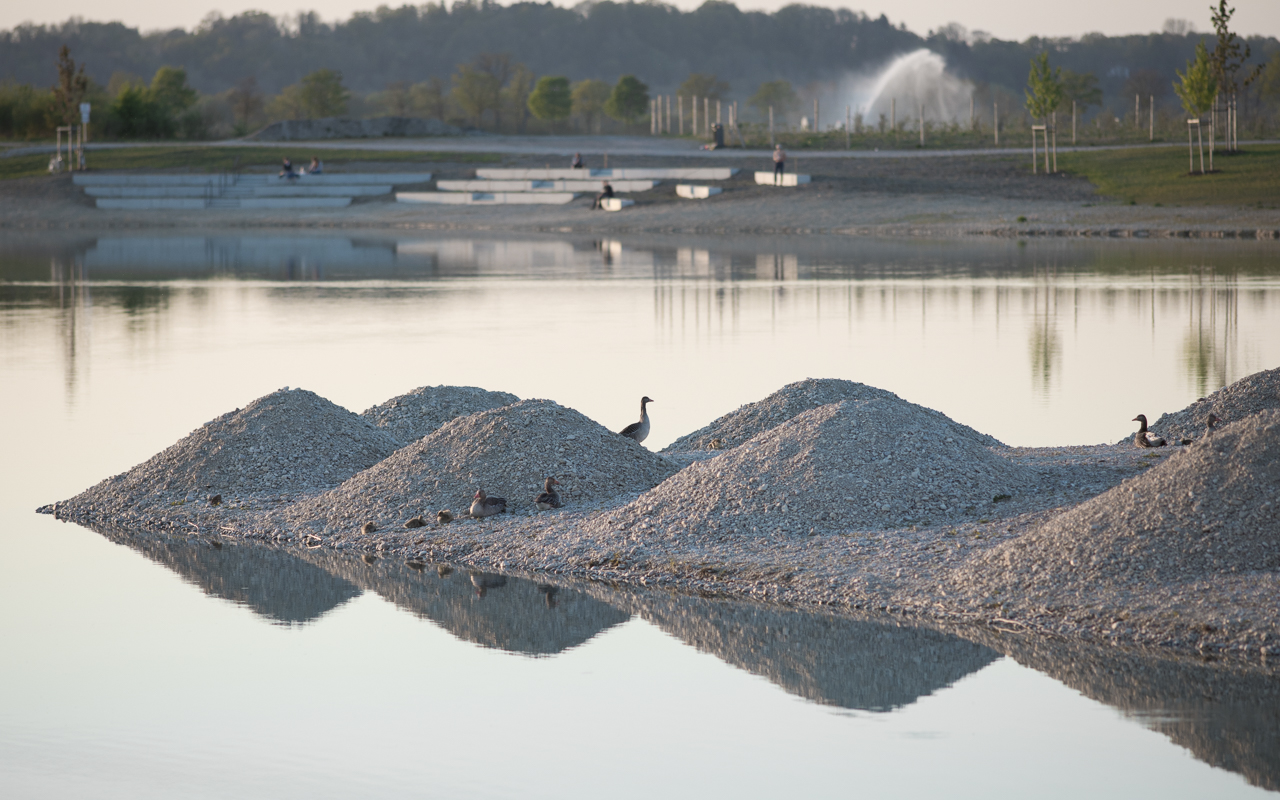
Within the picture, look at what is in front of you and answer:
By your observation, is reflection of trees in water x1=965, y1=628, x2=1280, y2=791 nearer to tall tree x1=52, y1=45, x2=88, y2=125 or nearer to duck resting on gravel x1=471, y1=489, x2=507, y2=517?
duck resting on gravel x1=471, y1=489, x2=507, y2=517

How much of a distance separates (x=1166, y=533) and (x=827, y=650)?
2086mm

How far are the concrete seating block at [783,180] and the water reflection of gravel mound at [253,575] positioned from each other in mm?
38331

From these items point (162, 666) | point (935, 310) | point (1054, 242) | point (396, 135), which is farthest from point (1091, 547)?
point (396, 135)

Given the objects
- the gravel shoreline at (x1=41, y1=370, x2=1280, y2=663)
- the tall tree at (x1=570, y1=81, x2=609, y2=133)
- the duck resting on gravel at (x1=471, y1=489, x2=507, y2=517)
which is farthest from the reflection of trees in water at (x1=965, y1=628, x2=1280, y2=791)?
the tall tree at (x1=570, y1=81, x2=609, y2=133)

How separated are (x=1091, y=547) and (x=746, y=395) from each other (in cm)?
831

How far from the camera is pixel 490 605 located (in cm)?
902

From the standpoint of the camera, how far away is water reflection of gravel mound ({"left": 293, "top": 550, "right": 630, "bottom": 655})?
8375mm

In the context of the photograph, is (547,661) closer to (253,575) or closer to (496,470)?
(253,575)

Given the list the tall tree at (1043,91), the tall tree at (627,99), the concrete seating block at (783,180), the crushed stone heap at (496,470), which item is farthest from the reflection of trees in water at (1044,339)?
the tall tree at (627,99)

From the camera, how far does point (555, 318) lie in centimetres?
2450

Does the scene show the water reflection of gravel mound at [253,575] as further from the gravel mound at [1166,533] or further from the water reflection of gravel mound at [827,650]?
the gravel mound at [1166,533]

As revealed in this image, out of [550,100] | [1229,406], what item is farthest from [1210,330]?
[550,100]

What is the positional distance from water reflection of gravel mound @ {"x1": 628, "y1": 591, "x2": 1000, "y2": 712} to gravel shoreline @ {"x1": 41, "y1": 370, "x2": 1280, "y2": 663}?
275mm

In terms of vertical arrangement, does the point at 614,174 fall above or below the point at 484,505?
above
